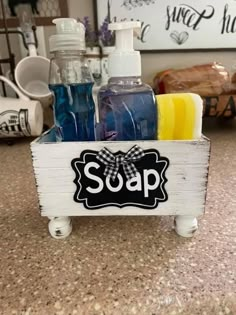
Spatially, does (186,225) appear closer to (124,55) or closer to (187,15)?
(124,55)

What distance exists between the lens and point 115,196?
10.3 inches

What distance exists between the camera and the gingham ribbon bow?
247 millimetres

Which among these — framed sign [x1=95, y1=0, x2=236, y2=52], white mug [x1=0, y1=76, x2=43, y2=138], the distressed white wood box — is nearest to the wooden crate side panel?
the distressed white wood box

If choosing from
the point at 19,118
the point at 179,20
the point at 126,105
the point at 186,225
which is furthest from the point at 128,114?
the point at 179,20

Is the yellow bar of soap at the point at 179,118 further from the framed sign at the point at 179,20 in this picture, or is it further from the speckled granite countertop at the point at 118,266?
the framed sign at the point at 179,20

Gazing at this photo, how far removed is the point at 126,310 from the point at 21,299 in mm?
77

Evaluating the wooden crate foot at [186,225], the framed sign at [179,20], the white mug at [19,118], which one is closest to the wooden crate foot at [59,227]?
the wooden crate foot at [186,225]

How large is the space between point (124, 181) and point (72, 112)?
3.0 inches

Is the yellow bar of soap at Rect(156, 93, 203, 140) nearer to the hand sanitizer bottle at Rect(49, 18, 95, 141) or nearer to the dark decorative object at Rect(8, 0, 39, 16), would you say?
the hand sanitizer bottle at Rect(49, 18, 95, 141)

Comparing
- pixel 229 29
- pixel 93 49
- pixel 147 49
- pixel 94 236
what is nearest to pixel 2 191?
pixel 94 236

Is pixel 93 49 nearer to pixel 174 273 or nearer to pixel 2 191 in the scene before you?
pixel 2 191

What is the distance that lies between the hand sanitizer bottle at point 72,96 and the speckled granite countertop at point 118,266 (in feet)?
0.33

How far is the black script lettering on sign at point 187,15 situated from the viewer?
0.80 m

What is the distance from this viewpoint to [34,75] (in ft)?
2.44
